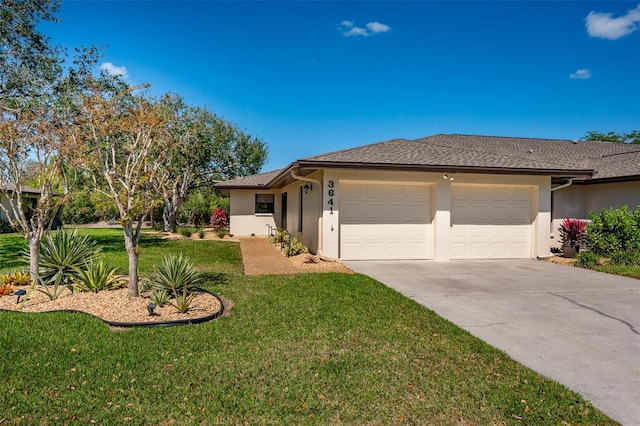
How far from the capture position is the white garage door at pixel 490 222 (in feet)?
39.1

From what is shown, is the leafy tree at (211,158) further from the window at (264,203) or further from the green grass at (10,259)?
the green grass at (10,259)

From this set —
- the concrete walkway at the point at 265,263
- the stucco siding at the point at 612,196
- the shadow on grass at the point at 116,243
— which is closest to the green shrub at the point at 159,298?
the concrete walkway at the point at 265,263

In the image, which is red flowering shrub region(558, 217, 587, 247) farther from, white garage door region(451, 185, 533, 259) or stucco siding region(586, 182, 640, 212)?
stucco siding region(586, 182, 640, 212)

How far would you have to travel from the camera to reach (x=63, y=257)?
23.6 feet

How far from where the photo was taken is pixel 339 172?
10.9 meters

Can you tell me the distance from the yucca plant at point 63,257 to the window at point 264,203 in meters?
14.9

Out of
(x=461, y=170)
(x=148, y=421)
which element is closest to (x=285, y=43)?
(x=461, y=170)

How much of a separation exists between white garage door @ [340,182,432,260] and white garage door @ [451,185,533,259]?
1.00 metres

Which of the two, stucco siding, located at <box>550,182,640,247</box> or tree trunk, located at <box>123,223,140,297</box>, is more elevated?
stucco siding, located at <box>550,182,640,247</box>

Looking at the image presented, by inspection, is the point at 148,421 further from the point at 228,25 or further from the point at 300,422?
the point at 228,25

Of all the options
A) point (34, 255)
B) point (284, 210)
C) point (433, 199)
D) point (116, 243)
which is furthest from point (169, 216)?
point (433, 199)

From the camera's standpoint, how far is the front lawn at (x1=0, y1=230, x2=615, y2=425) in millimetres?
3057

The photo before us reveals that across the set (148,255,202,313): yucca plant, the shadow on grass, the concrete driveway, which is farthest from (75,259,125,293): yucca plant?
the shadow on grass

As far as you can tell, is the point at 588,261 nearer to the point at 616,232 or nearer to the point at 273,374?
the point at 616,232
